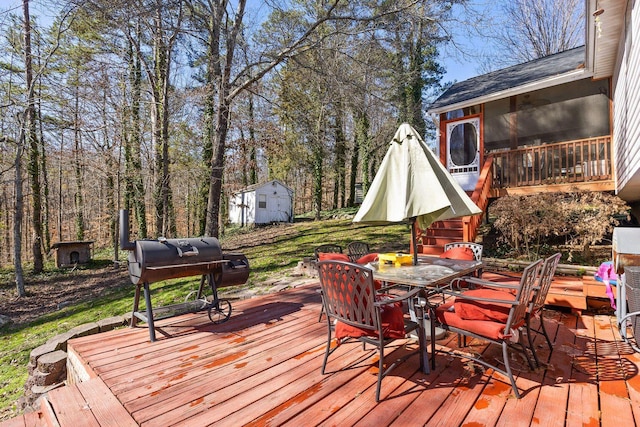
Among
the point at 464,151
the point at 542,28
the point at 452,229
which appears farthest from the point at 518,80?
the point at 542,28

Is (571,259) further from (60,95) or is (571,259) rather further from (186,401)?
(60,95)

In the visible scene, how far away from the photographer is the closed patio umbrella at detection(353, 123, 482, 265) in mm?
3023

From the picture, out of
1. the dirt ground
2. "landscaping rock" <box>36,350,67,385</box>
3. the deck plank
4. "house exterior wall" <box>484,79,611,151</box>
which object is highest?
"house exterior wall" <box>484,79,611,151</box>

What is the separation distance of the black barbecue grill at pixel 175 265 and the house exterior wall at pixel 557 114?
28.7ft

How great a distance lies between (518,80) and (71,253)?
14.8 m

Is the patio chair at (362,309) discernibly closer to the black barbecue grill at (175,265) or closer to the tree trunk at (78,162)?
the black barbecue grill at (175,265)

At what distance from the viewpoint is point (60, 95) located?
838 centimetres

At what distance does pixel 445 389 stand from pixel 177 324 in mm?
3152

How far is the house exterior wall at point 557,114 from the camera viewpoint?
840cm

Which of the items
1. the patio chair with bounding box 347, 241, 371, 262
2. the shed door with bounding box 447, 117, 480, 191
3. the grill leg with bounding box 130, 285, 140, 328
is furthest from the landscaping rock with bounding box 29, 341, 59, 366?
the shed door with bounding box 447, 117, 480, 191

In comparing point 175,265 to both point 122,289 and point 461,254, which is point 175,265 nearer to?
point 461,254

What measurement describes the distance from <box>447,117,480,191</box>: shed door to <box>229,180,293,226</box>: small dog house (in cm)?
1136

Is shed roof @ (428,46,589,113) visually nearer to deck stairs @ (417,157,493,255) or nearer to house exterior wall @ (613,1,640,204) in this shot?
deck stairs @ (417,157,493,255)

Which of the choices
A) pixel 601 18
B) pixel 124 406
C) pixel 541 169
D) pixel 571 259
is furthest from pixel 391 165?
pixel 541 169
